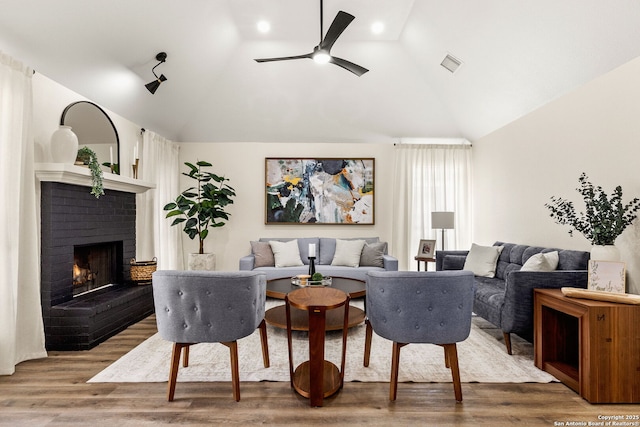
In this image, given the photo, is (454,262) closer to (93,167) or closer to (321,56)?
(321,56)

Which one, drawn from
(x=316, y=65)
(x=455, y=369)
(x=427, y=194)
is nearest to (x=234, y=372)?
(x=455, y=369)

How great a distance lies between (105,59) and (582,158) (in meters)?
4.77

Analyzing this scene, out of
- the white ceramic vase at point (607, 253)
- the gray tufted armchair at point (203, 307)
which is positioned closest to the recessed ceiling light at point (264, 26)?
the gray tufted armchair at point (203, 307)

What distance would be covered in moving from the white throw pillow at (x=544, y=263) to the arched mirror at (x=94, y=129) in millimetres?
4480

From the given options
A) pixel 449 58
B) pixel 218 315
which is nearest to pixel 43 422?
pixel 218 315

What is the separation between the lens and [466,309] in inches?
79.2

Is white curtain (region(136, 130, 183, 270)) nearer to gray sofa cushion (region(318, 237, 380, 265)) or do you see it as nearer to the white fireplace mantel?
the white fireplace mantel

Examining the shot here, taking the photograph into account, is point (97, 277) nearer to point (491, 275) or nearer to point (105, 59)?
point (105, 59)

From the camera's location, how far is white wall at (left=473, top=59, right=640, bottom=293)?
268 cm

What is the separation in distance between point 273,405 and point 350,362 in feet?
2.57

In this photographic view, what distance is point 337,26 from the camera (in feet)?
8.85

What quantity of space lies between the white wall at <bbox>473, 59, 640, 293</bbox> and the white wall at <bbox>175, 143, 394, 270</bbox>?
5.12 ft

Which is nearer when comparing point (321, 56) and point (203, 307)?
point (203, 307)

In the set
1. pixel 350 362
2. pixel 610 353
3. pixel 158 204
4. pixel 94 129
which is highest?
pixel 94 129
